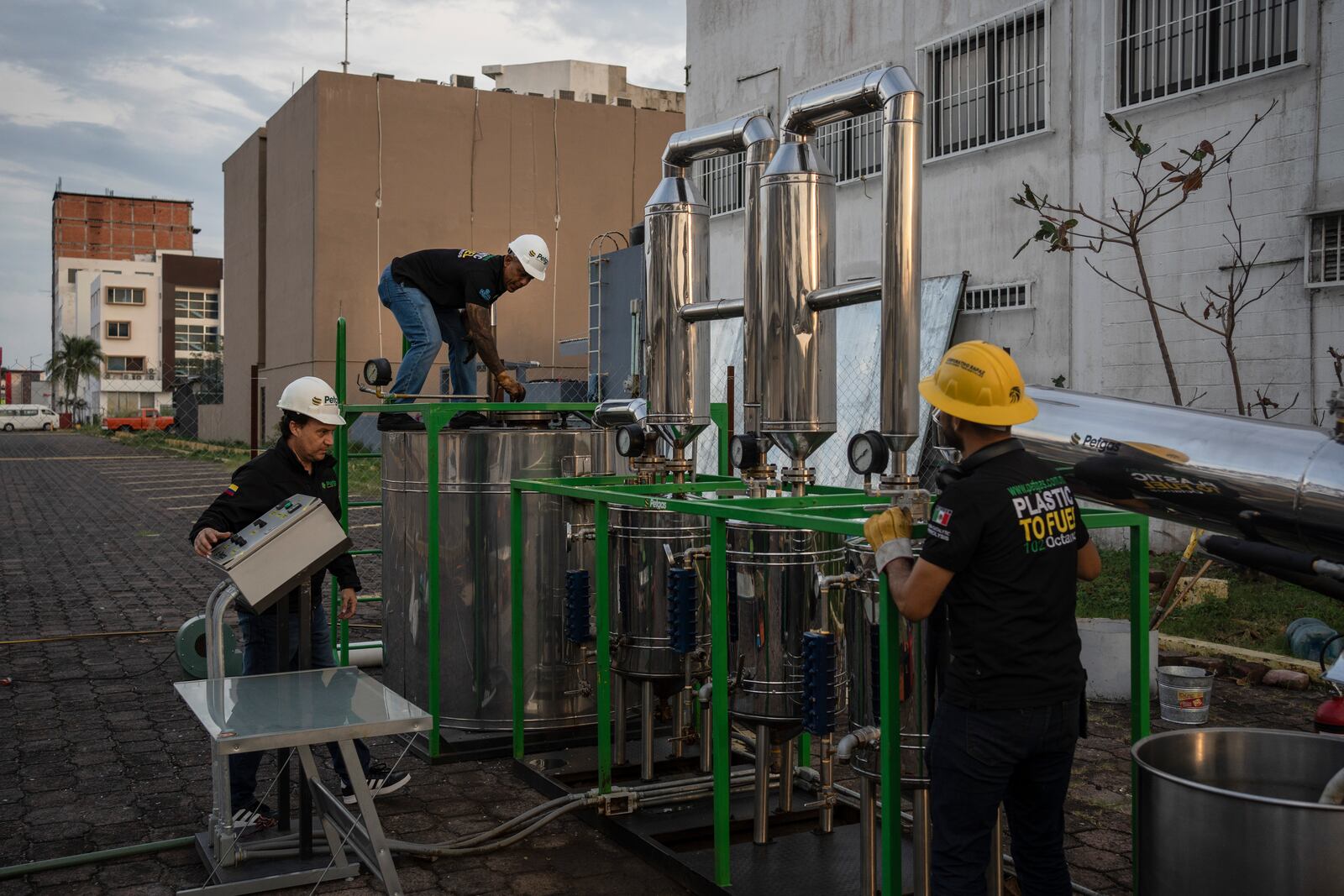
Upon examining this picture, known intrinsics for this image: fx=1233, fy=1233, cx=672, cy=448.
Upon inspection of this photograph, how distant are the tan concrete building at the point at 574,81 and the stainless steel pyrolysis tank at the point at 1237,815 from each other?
36478mm

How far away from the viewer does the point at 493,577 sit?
6.70m

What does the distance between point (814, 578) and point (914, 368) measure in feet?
2.85

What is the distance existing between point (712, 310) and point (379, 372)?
2707 mm

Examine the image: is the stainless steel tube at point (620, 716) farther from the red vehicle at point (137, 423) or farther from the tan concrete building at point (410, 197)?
the red vehicle at point (137, 423)

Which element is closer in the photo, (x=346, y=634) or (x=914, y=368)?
(x=914, y=368)

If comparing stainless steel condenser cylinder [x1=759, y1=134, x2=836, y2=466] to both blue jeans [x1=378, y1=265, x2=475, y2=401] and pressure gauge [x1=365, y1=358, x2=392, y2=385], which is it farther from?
blue jeans [x1=378, y1=265, x2=475, y2=401]

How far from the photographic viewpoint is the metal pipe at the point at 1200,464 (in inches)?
135

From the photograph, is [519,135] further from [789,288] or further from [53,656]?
[789,288]

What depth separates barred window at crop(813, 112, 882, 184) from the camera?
1588cm

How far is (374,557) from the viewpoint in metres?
14.5

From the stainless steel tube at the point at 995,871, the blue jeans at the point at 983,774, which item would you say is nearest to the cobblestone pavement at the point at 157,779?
the stainless steel tube at the point at 995,871

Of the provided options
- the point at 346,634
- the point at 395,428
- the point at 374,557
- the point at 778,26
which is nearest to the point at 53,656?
the point at 346,634

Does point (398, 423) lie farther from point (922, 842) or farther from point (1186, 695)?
point (1186, 695)

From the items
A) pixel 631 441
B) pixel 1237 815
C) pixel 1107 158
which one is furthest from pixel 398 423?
pixel 1107 158
